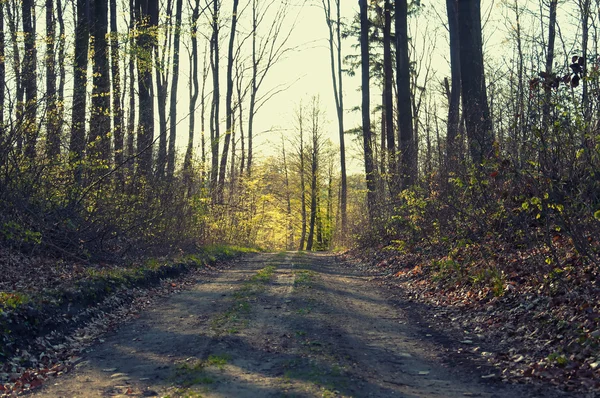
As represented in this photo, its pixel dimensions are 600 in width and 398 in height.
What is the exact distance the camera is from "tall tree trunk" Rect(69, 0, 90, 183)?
1378 cm

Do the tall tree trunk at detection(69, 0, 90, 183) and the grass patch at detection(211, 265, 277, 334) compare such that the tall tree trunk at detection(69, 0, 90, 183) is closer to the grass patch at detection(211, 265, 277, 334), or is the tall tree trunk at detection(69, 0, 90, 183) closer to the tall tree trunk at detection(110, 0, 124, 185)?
the tall tree trunk at detection(110, 0, 124, 185)

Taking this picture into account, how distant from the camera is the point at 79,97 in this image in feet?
50.2

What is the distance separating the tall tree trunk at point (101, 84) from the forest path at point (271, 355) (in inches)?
243

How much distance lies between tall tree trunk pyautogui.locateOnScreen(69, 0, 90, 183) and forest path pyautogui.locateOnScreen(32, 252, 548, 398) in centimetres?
487

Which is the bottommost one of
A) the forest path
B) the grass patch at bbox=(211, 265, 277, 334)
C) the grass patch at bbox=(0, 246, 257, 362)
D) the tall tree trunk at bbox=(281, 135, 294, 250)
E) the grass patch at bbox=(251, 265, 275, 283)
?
the forest path

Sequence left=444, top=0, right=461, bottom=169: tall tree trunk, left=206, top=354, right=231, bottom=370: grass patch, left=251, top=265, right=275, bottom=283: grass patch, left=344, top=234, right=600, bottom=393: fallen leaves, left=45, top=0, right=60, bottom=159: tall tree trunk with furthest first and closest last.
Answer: left=444, top=0, right=461, bottom=169: tall tree trunk → left=251, top=265, right=275, bottom=283: grass patch → left=45, top=0, right=60, bottom=159: tall tree trunk → left=206, top=354, right=231, bottom=370: grass patch → left=344, top=234, right=600, bottom=393: fallen leaves

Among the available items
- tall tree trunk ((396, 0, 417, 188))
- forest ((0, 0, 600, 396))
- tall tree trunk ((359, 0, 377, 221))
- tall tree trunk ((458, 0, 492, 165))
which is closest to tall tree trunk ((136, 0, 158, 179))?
forest ((0, 0, 600, 396))

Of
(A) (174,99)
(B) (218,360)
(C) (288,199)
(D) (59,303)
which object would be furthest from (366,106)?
(B) (218,360)

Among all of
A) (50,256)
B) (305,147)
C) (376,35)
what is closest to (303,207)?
(305,147)

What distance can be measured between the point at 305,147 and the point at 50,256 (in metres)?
34.0

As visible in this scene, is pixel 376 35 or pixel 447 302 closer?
A: pixel 447 302

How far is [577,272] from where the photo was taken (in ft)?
26.6

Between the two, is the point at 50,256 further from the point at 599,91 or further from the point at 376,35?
the point at 376,35

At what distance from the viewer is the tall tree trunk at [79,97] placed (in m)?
13.8
